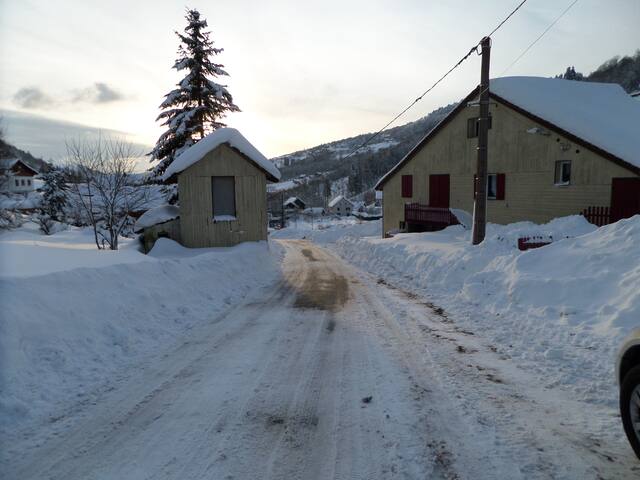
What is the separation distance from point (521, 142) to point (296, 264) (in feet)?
41.9

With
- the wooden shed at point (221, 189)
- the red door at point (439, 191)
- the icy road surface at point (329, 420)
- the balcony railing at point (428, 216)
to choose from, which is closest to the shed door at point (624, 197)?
the balcony railing at point (428, 216)

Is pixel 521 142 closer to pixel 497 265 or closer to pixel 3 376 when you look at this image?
pixel 497 265

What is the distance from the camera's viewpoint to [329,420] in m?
4.10

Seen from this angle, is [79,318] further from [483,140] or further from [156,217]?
[156,217]

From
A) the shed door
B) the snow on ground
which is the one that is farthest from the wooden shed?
the shed door

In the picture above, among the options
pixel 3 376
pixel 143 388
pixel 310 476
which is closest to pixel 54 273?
pixel 3 376

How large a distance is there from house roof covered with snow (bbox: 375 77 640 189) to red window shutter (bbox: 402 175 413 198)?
2728 millimetres

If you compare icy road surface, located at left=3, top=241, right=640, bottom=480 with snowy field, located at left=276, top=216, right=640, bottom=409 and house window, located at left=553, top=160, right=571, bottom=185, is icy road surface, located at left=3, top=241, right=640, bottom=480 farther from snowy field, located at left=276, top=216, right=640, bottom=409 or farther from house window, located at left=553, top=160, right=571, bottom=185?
house window, located at left=553, top=160, right=571, bottom=185

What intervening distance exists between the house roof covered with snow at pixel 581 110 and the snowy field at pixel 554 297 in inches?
313

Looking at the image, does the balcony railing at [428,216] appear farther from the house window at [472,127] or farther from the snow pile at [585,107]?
the snow pile at [585,107]

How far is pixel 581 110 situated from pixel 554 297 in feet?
54.3

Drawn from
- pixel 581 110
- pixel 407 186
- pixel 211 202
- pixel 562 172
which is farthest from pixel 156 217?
pixel 581 110

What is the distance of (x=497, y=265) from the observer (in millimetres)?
10336

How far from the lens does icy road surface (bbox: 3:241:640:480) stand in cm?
335
